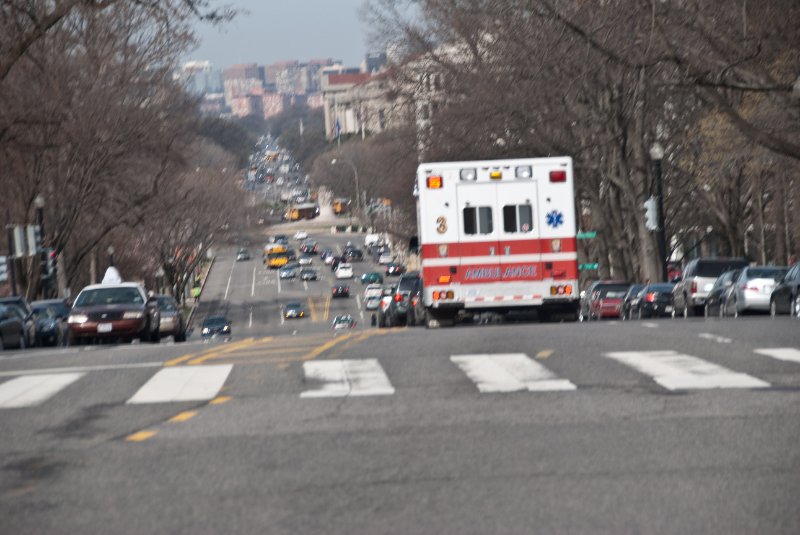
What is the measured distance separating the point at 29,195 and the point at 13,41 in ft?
63.4

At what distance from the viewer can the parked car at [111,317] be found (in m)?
28.7

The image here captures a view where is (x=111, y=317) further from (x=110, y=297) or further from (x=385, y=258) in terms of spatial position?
(x=385, y=258)

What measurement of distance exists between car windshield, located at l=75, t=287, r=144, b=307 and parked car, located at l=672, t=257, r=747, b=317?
46.1ft

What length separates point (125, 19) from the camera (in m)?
47.5

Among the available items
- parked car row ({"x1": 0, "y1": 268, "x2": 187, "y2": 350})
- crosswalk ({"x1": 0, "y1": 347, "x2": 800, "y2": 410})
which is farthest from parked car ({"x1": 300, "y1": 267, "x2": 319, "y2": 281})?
crosswalk ({"x1": 0, "y1": 347, "x2": 800, "y2": 410})

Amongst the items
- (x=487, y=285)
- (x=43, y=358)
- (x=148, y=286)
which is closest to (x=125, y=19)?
(x=487, y=285)

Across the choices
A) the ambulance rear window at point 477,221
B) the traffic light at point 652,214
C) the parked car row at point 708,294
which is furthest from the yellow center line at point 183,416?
the traffic light at point 652,214

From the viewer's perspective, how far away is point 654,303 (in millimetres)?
37469

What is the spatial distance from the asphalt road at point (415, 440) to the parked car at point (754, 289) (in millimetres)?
13305

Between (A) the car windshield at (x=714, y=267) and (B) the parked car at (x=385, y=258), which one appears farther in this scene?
(B) the parked car at (x=385, y=258)

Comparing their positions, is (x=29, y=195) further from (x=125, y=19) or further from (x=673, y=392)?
(x=673, y=392)

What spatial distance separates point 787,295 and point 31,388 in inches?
690

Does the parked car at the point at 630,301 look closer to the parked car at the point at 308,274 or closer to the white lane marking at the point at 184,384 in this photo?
the white lane marking at the point at 184,384

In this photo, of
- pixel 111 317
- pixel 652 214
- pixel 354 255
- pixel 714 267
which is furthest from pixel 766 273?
pixel 354 255
